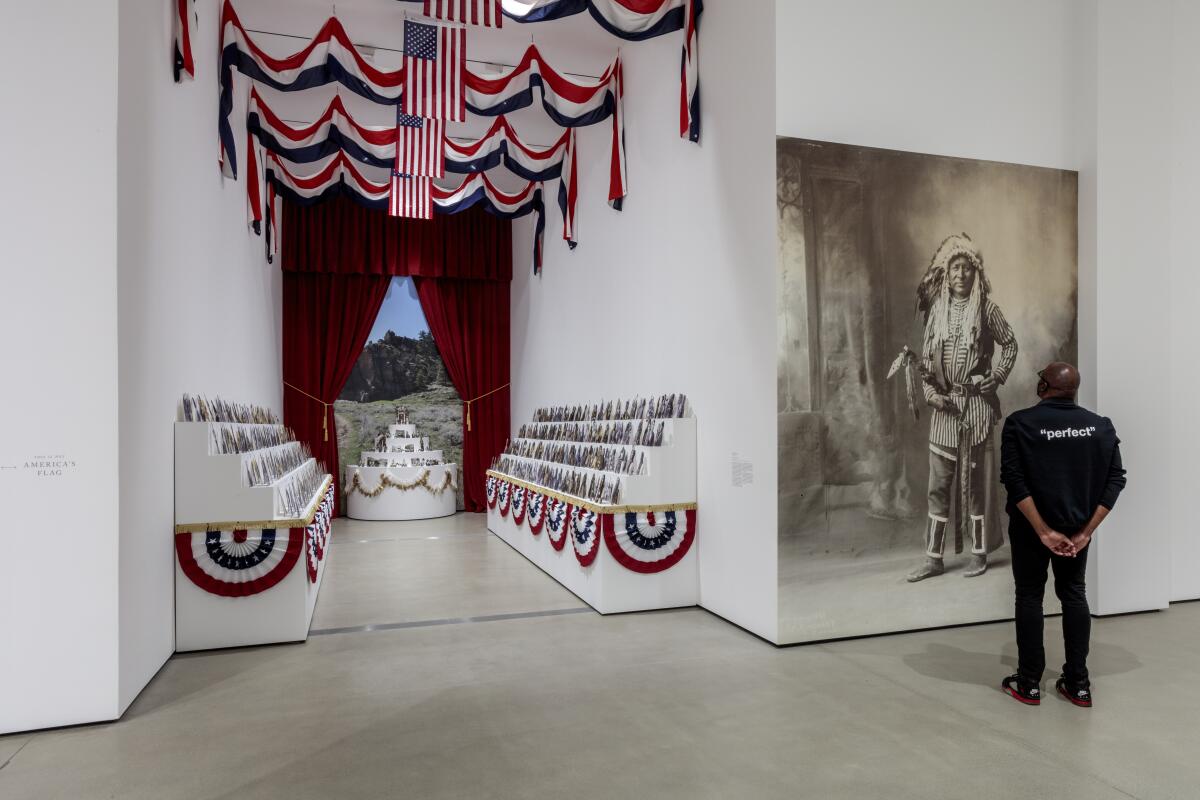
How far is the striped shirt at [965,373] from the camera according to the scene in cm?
488

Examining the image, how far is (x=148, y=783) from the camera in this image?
2.94 meters

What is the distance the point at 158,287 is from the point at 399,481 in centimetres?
677

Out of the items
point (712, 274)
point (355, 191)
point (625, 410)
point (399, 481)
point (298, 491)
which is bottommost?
point (399, 481)

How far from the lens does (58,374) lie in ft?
11.5

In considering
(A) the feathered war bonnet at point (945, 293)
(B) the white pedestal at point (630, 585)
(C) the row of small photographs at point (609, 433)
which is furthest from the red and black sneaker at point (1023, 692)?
(C) the row of small photographs at point (609, 433)

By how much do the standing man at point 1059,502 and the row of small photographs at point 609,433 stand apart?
8.79ft

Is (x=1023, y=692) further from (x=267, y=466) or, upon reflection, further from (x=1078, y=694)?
(x=267, y=466)

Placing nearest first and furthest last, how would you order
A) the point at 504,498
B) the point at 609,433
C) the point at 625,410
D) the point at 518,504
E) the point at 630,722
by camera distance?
the point at 630,722 < the point at 609,433 < the point at 625,410 < the point at 518,504 < the point at 504,498

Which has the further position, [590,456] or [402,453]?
[402,453]

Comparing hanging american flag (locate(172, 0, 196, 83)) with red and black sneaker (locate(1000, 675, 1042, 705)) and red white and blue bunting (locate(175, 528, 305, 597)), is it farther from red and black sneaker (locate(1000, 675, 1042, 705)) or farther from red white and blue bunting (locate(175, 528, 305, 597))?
red and black sneaker (locate(1000, 675, 1042, 705))

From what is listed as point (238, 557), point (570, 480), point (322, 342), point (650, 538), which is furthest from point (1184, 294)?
point (322, 342)

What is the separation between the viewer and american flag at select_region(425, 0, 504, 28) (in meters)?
5.25

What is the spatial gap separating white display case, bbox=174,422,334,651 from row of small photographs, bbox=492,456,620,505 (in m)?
2.13

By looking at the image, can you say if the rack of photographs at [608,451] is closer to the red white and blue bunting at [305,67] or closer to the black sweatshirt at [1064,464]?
the black sweatshirt at [1064,464]
